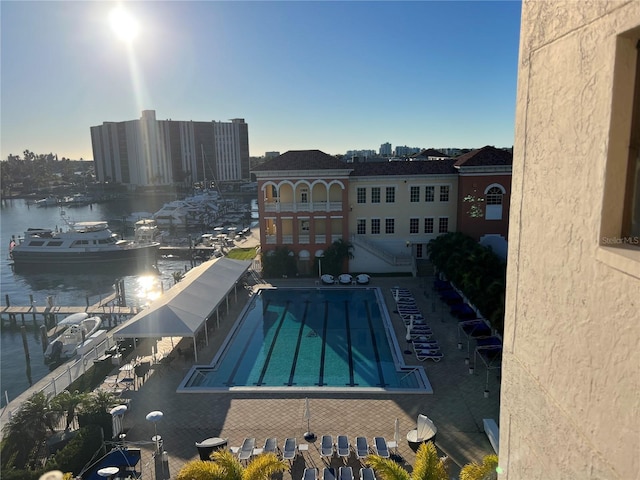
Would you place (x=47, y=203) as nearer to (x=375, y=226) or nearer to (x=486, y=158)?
(x=375, y=226)

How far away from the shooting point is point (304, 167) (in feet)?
118

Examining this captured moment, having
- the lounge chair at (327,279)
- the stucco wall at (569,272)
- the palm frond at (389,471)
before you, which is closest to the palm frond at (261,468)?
the palm frond at (389,471)

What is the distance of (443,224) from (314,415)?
24.8 metres

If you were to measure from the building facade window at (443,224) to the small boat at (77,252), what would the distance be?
3547 centimetres

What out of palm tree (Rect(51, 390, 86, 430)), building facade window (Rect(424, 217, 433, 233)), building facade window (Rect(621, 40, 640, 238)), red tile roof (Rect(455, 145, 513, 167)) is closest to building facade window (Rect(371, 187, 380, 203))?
building facade window (Rect(424, 217, 433, 233))

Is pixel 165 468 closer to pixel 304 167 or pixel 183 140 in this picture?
pixel 304 167

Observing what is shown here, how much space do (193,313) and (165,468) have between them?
29.7 feet

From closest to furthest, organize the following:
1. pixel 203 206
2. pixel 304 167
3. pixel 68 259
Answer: pixel 304 167, pixel 68 259, pixel 203 206

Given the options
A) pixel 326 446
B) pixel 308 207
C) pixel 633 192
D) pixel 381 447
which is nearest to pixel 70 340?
pixel 308 207

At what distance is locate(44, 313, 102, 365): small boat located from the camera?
2756 cm

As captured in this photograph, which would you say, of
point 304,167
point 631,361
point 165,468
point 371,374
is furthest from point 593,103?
point 304,167

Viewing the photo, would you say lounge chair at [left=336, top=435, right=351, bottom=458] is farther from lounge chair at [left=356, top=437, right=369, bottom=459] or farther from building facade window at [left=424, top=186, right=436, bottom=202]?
building facade window at [left=424, top=186, right=436, bottom=202]

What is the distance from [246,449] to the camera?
14617 mm

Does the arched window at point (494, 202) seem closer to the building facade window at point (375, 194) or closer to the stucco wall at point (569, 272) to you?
the building facade window at point (375, 194)
